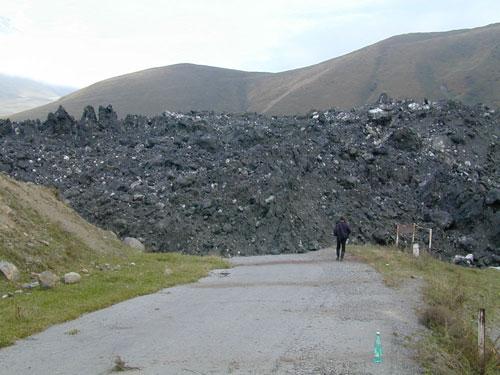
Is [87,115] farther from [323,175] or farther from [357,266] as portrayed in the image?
[357,266]

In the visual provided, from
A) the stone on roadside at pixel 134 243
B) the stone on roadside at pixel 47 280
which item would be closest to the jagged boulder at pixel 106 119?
the stone on roadside at pixel 134 243

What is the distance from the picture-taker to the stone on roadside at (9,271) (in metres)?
14.0

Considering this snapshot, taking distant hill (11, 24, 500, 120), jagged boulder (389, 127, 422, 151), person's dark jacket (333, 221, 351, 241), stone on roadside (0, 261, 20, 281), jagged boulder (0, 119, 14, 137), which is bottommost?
person's dark jacket (333, 221, 351, 241)

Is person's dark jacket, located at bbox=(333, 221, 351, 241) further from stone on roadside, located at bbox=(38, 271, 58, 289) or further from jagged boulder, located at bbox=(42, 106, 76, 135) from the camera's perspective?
jagged boulder, located at bbox=(42, 106, 76, 135)

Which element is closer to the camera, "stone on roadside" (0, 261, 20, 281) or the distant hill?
"stone on roadside" (0, 261, 20, 281)

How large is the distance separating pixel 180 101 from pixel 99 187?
108 m

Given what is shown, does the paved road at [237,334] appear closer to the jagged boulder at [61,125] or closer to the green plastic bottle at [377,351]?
the green plastic bottle at [377,351]

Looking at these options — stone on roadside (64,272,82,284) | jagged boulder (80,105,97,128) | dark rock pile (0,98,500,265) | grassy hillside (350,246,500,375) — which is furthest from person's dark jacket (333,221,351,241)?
jagged boulder (80,105,97,128)

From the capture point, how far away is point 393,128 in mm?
37031

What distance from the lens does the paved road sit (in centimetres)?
849

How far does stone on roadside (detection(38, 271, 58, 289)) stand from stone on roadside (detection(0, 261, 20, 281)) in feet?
1.97

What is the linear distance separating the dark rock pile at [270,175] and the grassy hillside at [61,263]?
4.78 metres

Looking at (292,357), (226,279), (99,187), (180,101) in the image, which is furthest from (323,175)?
(180,101)

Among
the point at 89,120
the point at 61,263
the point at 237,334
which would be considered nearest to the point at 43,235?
the point at 61,263
